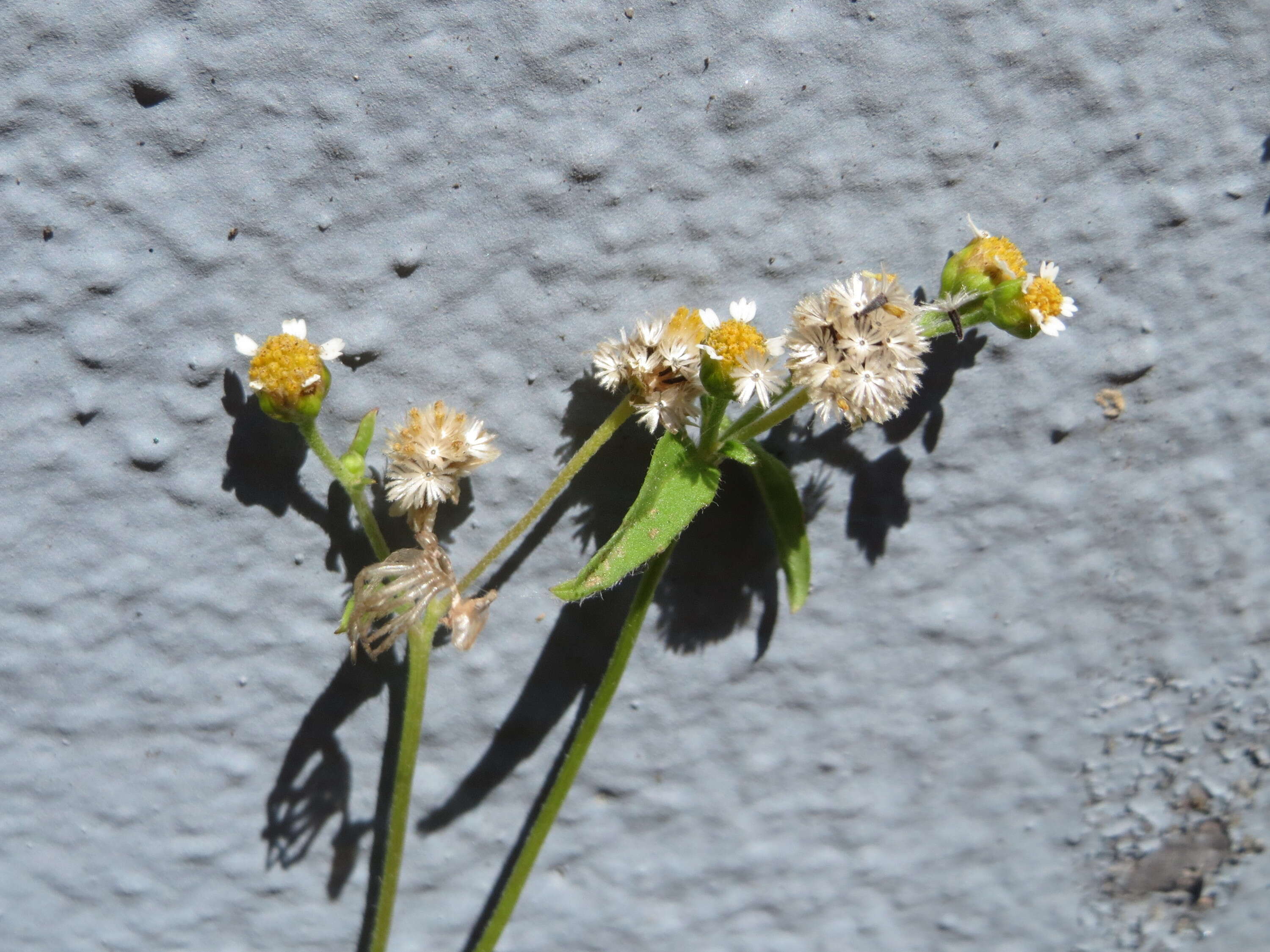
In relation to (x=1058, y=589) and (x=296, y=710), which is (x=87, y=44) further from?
(x=1058, y=589)

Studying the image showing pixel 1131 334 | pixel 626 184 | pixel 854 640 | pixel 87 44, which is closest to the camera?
pixel 87 44

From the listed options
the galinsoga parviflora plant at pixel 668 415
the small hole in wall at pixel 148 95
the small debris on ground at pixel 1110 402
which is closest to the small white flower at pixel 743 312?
the galinsoga parviflora plant at pixel 668 415

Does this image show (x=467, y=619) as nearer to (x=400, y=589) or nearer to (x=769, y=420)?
(x=400, y=589)

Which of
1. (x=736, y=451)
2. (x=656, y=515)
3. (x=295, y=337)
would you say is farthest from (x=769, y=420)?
(x=295, y=337)

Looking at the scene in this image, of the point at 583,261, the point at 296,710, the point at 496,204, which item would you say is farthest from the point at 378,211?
the point at 296,710

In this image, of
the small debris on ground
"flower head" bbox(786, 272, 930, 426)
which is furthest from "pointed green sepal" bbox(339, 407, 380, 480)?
the small debris on ground

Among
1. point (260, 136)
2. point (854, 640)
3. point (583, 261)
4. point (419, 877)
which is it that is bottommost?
point (419, 877)
